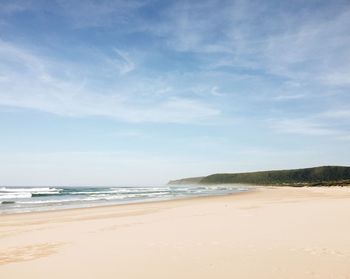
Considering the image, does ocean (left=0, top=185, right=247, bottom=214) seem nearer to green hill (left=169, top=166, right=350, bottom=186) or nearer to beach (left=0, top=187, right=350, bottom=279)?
beach (left=0, top=187, right=350, bottom=279)

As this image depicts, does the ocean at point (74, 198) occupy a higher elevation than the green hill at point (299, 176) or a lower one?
lower

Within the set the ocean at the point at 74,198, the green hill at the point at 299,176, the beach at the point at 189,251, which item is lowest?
the beach at the point at 189,251

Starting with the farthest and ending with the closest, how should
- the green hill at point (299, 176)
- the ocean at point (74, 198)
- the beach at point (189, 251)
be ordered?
the green hill at point (299, 176), the ocean at point (74, 198), the beach at point (189, 251)

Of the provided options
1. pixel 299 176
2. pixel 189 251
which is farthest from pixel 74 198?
pixel 299 176

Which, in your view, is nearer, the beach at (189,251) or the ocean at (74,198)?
the beach at (189,251)

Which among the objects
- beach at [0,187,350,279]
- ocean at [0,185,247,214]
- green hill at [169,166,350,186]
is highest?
green hill at [169,166,350,186]

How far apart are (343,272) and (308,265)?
687 mm

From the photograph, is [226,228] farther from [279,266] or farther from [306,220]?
[279,266]

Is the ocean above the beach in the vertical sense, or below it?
above

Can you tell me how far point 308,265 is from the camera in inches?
277

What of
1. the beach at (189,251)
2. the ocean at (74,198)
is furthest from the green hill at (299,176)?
the beach at (189,251)

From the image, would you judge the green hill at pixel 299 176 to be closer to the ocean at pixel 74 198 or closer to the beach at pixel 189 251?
the ocean at pixel 74 198

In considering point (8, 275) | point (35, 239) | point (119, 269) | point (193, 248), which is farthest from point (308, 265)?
point (35, 239)

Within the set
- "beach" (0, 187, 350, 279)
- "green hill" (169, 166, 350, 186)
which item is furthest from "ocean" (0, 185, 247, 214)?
"green hill" (169, 166, 350, 186)
